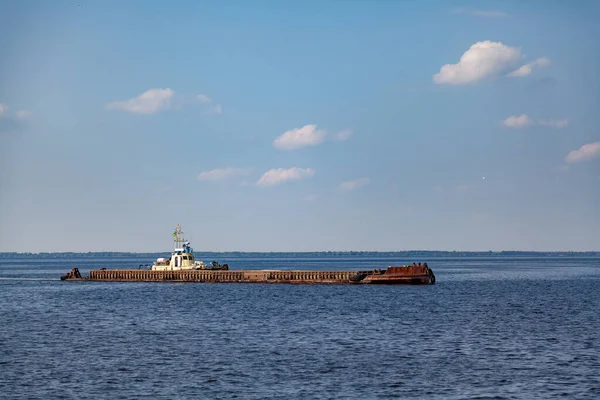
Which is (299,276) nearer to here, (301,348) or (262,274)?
(262,274)

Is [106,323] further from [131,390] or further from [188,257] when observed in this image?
[188,257]

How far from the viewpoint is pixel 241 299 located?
303 ft

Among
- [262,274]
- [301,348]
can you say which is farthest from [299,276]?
[301,348]

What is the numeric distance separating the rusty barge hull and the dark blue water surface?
59.6 feet

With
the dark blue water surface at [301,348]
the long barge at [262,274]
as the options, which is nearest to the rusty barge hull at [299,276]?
the long barge at [262,274]

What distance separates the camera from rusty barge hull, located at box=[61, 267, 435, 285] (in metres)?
109

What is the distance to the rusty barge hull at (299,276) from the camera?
109 m

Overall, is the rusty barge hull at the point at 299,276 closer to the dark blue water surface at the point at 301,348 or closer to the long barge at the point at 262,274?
the long barge at the point at 262,274

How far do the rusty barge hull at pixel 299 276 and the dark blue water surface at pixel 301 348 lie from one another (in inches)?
715

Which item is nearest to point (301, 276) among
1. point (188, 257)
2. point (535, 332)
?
point (188, 257)

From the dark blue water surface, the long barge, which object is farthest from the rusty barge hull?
the dark blue water surface

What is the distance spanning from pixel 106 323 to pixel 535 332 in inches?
1372

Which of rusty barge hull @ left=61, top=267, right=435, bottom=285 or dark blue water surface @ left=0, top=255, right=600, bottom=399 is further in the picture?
rusty barge hull @ left=61, top=267, right=435, bottom=285

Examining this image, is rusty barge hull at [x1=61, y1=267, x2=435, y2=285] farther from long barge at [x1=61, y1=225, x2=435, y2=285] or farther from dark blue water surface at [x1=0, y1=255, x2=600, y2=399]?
dark blue water surface at [x1=0, y1=255, x2=600, y2=399]
